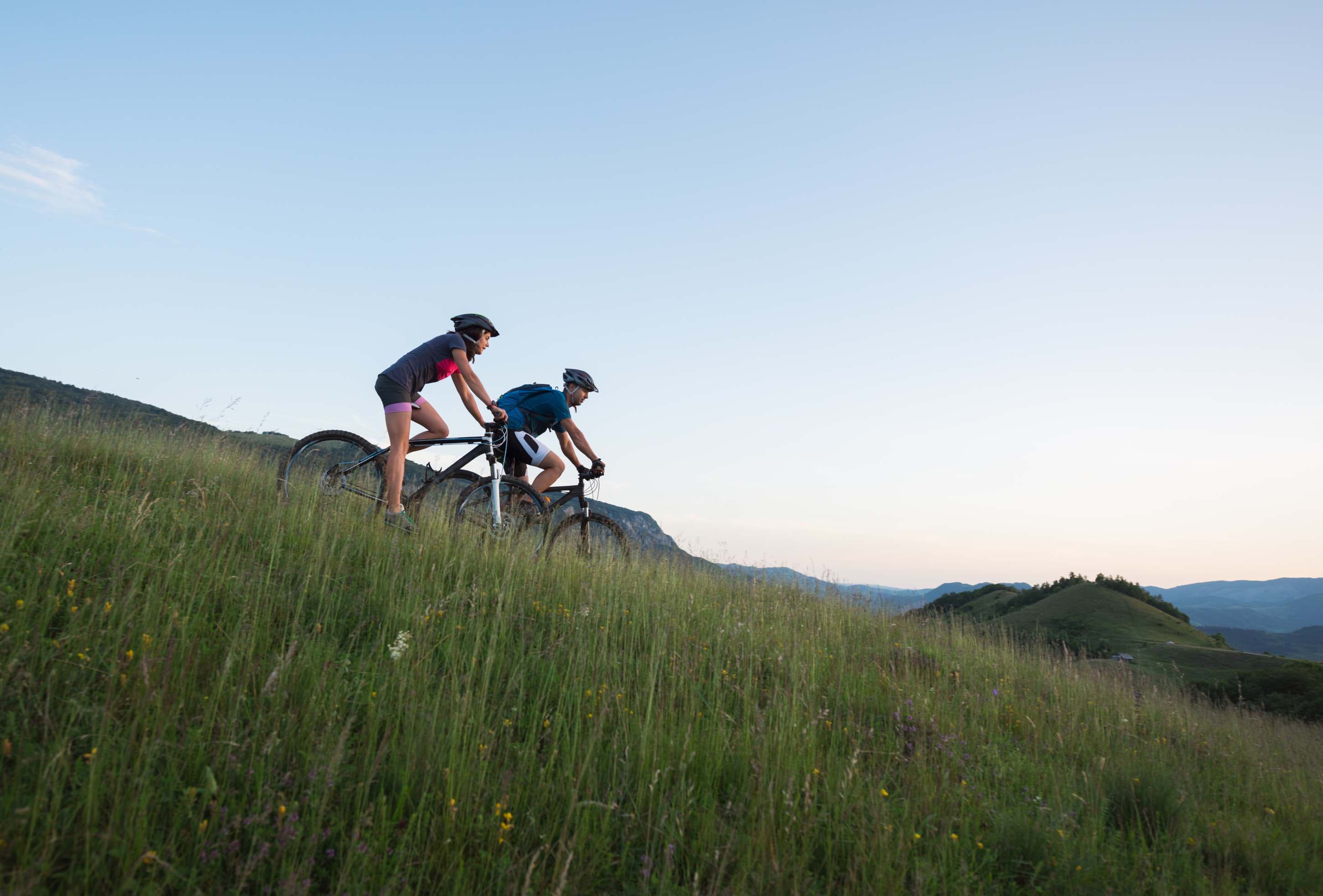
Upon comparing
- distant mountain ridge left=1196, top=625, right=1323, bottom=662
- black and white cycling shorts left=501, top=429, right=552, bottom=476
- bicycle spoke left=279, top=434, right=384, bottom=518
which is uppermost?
black and white cycling shorts left=501, top=429, right=552, bottom=476

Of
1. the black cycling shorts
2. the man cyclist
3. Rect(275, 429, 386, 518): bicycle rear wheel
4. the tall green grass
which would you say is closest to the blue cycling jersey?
the man cyclist

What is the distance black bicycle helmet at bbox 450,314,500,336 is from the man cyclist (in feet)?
4.10

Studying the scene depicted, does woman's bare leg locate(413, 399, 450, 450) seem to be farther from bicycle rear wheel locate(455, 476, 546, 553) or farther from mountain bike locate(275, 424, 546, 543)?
bicycle rear wheel locate(455, 476, 546, 553)

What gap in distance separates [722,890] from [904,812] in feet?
3.75

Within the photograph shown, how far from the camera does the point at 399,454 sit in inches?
255

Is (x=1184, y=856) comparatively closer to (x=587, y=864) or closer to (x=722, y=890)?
(x=722, y=890)

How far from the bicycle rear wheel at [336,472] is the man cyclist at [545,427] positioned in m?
1.48

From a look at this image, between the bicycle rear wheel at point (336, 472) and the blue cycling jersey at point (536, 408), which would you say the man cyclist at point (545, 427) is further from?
the bicycle rear wheel at point (336, 472)

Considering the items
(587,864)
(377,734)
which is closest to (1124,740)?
(587,864)

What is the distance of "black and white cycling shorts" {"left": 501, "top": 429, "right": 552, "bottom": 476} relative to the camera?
7.52 metres

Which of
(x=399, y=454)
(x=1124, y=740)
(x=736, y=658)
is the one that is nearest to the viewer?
(x=736, y=658)

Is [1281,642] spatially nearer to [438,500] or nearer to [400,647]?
[438,500]

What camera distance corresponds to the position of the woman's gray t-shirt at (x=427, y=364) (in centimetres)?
646

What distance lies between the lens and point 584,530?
7535 millimetres
